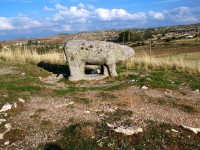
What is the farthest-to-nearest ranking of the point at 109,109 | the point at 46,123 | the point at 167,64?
the point at 167,64
the point at 109,109
the point at 46,123

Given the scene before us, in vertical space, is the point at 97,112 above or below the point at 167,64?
above

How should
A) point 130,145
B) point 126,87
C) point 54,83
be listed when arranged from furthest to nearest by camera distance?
point 54,83, point 126,87, point 130,145

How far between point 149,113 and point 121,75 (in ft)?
18.3

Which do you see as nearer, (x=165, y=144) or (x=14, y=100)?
(x=165, y=144)

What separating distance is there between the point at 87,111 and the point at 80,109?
0.33 metres

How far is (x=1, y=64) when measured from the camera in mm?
16891

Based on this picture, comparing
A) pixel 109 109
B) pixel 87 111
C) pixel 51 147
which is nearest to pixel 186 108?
pixel 109 109

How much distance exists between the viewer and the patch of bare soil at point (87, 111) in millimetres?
7458

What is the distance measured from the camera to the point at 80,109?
9.05 m

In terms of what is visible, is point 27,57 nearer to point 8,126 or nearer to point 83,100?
point 83,100

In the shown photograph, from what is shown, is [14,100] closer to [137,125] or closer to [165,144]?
[137,125]

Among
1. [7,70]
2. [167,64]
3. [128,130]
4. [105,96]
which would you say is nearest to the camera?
[128,130]

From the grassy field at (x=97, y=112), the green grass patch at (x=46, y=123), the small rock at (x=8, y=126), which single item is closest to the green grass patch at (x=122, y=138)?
the grassy field at (x=97, y=112)

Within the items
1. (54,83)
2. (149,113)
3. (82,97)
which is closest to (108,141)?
(149,113)
